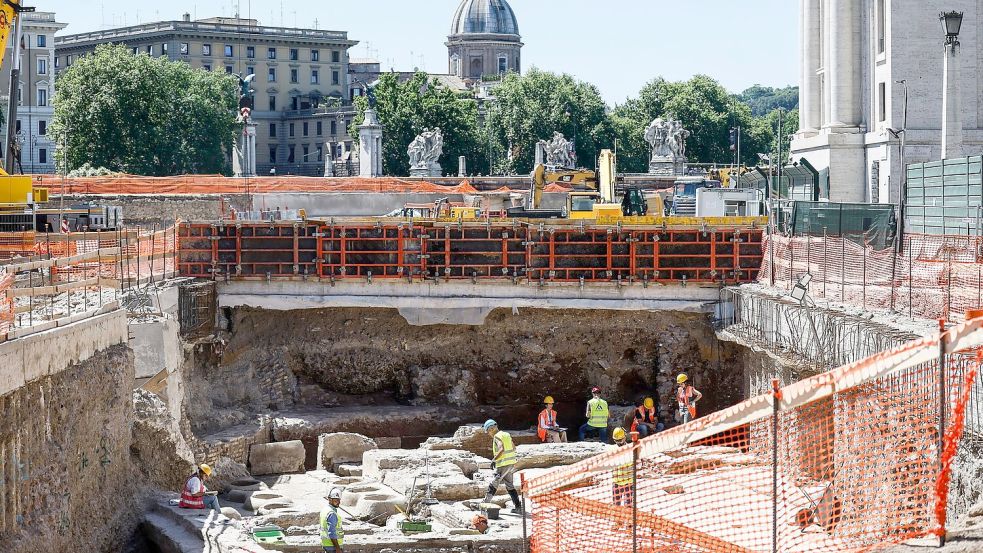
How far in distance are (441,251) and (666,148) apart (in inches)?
1893

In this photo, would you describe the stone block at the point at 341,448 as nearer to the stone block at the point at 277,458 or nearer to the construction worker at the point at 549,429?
the stone block at the point at 277,458

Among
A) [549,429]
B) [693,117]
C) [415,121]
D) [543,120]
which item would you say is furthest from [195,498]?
[693,117]

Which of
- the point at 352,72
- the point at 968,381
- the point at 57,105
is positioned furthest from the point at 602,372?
the point at 352,72

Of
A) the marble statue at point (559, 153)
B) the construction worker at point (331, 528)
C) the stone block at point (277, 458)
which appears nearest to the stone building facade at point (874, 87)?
the stone block at point (277, 458)

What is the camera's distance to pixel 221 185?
2120 inches

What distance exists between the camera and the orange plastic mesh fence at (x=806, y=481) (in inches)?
444

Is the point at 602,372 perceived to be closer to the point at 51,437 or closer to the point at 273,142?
the point at 51,437

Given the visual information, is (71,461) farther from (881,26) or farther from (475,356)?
(881,26)

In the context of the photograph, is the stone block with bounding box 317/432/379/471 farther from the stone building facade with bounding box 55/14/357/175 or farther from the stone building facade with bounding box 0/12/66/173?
the stone building facade with bounding box 55/14/357/175

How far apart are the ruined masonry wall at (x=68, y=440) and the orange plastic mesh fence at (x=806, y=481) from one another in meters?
5.46

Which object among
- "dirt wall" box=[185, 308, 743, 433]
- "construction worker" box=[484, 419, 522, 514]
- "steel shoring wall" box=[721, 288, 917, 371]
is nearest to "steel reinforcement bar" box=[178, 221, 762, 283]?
"dirt wall" box=[185, 308, 743, 433]

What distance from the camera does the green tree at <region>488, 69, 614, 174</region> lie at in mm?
95000

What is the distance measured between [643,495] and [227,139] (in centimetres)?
7979

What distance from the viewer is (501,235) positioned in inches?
1140
